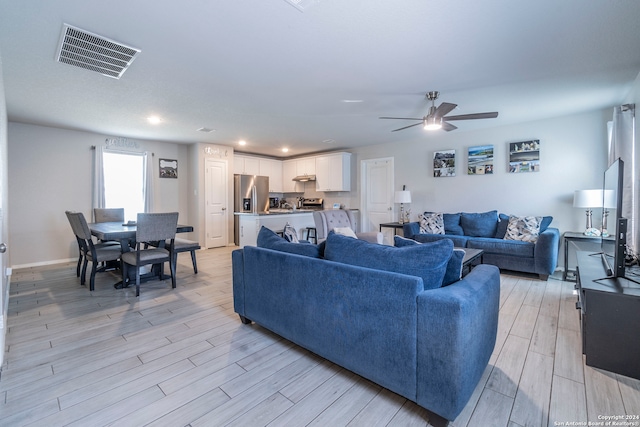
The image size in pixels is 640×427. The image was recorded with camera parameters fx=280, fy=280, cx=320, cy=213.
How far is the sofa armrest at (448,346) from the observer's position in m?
1.31

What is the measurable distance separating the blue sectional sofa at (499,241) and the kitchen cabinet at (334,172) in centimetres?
224

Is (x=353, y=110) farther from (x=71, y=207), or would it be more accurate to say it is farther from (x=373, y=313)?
(x=71, y=207)

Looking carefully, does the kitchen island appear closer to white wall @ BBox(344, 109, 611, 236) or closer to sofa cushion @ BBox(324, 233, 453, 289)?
white wall @ BBox(344, 109, 611, 236)

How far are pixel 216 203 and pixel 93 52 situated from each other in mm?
4497

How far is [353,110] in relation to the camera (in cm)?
393

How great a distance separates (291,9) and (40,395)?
2856 mm

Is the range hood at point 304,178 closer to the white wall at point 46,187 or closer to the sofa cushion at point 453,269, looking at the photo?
the white wall at point 46,187

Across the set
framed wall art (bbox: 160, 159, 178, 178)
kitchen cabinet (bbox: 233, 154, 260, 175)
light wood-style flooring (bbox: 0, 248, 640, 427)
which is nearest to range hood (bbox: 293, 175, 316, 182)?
kitchen cabinet (bbox: 233, 154, 260, 175)

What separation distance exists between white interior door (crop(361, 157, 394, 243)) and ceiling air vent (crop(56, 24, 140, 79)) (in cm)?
505

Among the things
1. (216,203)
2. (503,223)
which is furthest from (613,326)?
(216,203)

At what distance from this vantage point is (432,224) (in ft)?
16.8

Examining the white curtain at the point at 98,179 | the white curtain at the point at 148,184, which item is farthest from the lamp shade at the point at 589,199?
the white curtain at the point at 98,179

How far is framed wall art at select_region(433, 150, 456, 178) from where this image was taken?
5.38 m

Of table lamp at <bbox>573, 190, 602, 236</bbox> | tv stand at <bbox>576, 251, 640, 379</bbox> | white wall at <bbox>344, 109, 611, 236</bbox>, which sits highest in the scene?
white wall at <bbox>344, 109, 611, 236</bbox>
